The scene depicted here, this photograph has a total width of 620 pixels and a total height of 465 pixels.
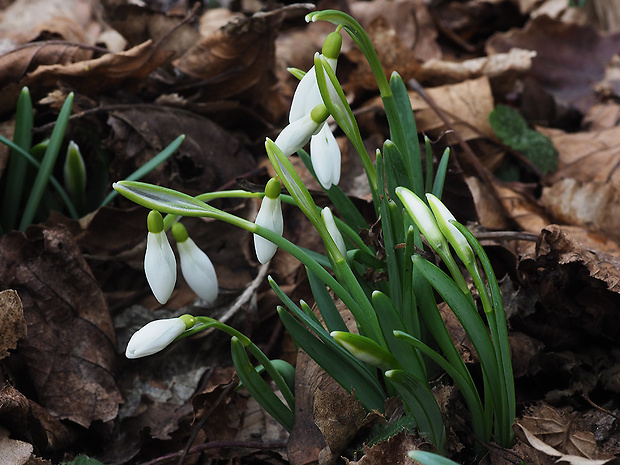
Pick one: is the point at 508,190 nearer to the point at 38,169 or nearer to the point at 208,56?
the point at 208,56

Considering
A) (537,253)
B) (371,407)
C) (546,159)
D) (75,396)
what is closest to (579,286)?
(537,253)

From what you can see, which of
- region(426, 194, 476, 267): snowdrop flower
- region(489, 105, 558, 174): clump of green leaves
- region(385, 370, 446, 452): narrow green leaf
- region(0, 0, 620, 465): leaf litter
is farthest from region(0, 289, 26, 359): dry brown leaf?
region(489, 105, 558, 174): clump of green leaves

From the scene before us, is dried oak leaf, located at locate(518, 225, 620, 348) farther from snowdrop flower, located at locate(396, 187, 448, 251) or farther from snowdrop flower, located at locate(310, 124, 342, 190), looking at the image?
snowdrop flower, located at locate(310, 124, 342, 190)

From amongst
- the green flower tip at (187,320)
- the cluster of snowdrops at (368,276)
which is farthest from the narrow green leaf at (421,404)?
the green flower tip at (187,320)

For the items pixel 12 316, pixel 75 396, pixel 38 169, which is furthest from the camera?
pixel 38 169

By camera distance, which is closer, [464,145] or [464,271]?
[464,271]

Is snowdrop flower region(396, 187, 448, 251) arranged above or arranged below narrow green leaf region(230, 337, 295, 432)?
above
